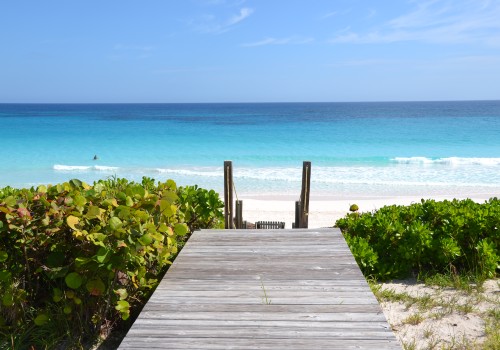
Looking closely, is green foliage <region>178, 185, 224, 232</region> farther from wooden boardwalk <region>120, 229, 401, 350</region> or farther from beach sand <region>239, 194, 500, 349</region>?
beach sand <region>239, 194, 500, 349</region>

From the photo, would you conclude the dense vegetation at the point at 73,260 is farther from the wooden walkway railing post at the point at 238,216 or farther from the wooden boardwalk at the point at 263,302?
the wooden walkway railing post at the point at 238,216

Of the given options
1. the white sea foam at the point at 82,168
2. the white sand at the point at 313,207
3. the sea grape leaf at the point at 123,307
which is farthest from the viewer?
the white sea foam at the point at 82,168

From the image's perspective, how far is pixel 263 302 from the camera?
367cm

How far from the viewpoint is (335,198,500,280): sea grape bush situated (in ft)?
19.4

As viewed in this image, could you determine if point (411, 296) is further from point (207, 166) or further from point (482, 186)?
point (207, 166)

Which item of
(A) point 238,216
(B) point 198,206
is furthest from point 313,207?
(B) point 198,206

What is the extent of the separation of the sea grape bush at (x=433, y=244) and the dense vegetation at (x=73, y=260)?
2.78 metres

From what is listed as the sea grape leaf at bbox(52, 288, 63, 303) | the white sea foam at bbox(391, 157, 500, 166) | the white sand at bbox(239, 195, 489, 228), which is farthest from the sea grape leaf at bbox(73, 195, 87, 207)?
the white sea foam at bbox(391, 157, 500, 166)

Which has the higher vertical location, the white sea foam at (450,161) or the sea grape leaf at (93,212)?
the sea grape leaf at (93,212)

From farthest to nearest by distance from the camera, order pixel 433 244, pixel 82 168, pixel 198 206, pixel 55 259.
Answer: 1. pixel 82 168
2. pixel 198 206
3. pixel 433 244
4. pixel 55 259

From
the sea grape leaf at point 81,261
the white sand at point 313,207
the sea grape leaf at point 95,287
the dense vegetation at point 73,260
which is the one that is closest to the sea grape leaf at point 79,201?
the dense vegetation at point 73,260

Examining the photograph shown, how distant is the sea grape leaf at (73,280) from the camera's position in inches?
150

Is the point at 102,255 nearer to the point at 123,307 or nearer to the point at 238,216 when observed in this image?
the point at 123,307

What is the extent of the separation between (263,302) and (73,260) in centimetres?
172
